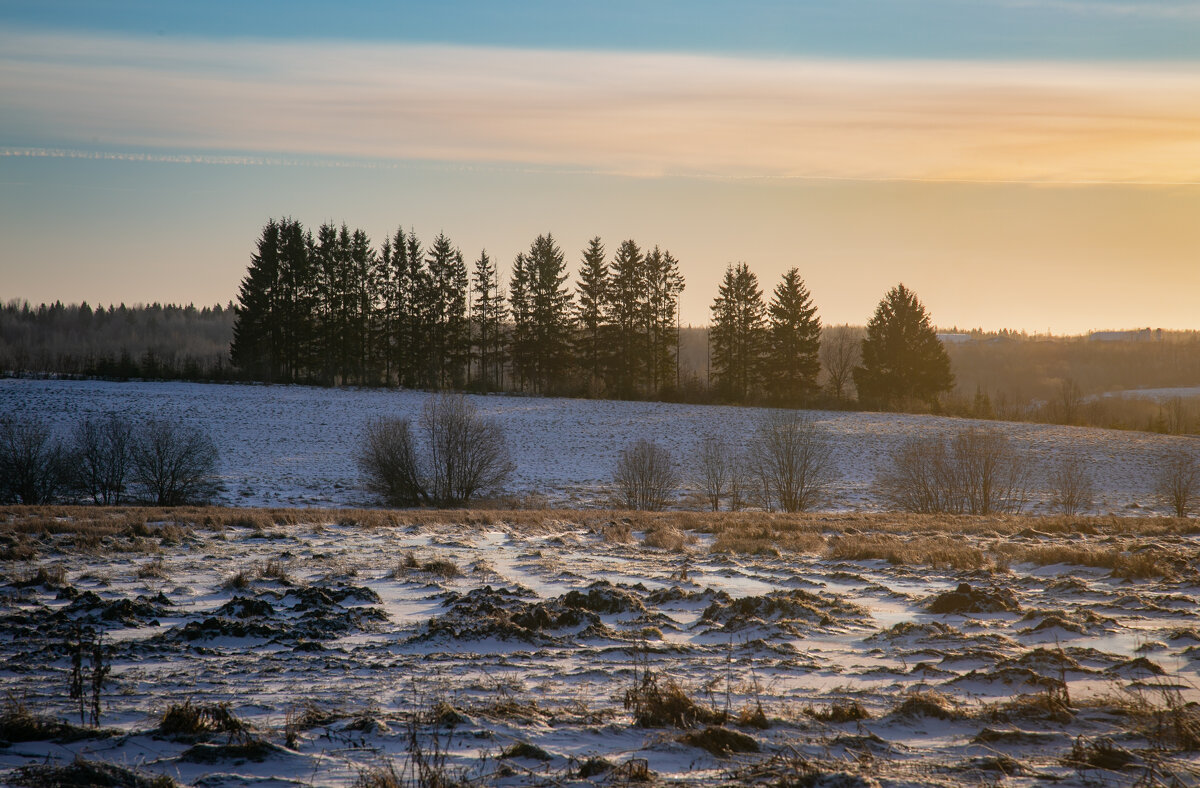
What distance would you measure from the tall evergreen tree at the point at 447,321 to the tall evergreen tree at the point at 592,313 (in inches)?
383

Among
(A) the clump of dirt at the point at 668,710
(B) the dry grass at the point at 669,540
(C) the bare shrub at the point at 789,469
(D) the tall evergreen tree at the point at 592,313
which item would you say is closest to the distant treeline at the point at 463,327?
(D) the tall evergreen tree at the point at 592,313

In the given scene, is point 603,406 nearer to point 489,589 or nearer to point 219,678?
point 489,589

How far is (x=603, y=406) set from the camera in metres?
60.5

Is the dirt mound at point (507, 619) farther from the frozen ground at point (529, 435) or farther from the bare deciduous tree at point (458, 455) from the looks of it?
the bare deciduous tree at point (458, 455)

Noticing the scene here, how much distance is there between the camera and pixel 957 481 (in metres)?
42.7

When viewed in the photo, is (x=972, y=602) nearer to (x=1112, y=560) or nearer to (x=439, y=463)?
(x=1112, y=560)

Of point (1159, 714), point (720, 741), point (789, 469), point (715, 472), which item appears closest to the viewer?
point (720, 741)

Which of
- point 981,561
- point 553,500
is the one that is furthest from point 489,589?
point 553,500

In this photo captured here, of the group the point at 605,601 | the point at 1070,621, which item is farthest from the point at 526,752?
the point at 1070,621

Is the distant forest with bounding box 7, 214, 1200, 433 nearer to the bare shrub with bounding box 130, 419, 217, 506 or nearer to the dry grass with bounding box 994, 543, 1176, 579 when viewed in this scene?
the bare shrub with bounding box 130, 419, 217, 506

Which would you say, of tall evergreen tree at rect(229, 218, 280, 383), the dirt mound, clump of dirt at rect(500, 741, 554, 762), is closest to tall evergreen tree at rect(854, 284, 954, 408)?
tall evergreen tree at rect(229, 218, 280, 383)

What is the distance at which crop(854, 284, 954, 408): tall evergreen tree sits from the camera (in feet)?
231

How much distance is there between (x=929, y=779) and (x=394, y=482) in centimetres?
3745

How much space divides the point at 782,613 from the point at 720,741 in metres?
5.14
